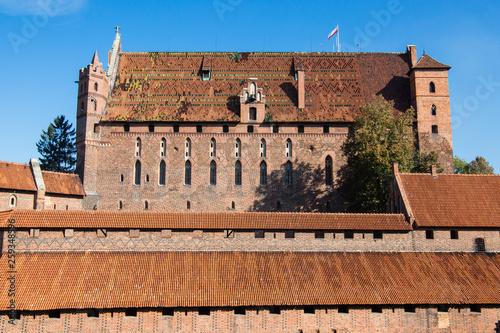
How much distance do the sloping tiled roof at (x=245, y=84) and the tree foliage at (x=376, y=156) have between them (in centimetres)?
683

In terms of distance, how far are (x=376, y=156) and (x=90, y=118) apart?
81.0ft

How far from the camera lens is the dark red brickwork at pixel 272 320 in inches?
1001

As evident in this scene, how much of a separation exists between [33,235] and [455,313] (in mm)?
22433

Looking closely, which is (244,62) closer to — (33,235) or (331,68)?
(331,68)

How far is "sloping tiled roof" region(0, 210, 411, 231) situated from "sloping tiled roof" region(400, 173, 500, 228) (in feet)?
5.83

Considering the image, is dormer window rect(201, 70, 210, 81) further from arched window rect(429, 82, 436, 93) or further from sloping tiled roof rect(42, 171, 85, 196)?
arched window rect(429, 82, 436, 93)

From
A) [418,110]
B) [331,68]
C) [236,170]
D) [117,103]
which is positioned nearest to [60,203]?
[117,103]

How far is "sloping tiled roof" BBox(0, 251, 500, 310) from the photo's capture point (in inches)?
1013

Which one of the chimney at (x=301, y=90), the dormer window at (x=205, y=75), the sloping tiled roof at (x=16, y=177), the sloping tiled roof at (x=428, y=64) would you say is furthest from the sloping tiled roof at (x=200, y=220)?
the dormer window at (x=205, y=75)

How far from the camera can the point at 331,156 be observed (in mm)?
46719

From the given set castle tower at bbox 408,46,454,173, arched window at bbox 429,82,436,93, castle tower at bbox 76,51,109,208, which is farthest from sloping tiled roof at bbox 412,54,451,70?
castle tower at bbox 76,51,109,208

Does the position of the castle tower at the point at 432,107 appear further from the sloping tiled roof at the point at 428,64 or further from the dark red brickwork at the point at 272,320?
the dark red brickwork at the point at 272,320

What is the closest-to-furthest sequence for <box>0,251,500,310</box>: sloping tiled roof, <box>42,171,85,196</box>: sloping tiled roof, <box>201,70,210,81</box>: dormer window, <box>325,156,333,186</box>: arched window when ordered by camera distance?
<box>0,251,500,310</box>: sloping tiled roof < <box>42,171,85,196</box>: sloping tiled roof < <box>325,156,333,186</box>: arched window < <box>201,70,210,81</box>: dormer window

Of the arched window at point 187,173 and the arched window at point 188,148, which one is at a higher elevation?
the arched window at point 188,148
